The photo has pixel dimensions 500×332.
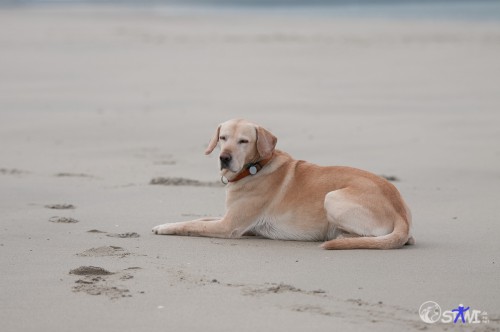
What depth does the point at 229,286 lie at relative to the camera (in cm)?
547

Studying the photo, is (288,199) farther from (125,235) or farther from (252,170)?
(125,235)

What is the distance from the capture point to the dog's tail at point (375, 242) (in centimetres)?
642


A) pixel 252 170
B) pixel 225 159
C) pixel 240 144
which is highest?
pixel 240 144

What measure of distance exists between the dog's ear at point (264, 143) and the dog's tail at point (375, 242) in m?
0.87

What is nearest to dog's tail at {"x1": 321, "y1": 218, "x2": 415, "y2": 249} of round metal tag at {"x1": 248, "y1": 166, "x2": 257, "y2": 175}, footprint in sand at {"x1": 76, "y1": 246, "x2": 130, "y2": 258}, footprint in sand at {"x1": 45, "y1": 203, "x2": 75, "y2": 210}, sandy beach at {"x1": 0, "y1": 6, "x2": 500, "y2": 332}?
sandy beach at {"x1": 0, "y1": 6, "x2": 500, "y2": 332}

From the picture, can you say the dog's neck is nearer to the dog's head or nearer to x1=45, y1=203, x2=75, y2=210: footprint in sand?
the dog's head

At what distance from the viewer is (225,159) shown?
6.80m

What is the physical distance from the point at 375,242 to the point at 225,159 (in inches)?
49.4

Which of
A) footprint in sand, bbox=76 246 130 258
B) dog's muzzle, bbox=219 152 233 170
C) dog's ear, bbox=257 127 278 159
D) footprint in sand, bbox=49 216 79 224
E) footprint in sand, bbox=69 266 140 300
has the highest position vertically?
dog's ear, bbox=257 127 278 159

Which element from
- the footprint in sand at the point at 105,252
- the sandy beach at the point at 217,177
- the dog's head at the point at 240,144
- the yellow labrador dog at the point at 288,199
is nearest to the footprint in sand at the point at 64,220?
the sandy beach at the point at 217,177

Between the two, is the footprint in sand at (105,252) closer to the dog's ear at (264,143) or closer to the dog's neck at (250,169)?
the dog's neck at (250,169)

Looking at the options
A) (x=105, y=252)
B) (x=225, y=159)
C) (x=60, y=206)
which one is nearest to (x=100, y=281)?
(x=105, y=252)

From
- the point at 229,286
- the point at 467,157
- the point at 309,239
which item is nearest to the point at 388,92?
the point at 467,157

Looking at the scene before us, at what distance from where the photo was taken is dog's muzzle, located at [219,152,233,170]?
679 cm
